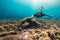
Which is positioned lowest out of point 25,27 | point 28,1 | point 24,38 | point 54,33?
point 24,38

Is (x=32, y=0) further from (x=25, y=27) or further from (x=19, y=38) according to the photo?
(x=19, y=38)

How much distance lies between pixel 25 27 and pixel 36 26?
1.15m

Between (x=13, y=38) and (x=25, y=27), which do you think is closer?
(x=13, y=38)

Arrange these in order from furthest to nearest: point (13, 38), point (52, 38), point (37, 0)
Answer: point (37, 0)
point (52, 38)
point (13, 38)

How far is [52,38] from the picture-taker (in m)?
7.88

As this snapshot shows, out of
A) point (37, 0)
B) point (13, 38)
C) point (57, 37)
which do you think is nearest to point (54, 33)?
point (57, 37)

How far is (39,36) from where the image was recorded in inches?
287

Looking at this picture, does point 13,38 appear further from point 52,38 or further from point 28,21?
point 28,21

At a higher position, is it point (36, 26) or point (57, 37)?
point (36, 26)

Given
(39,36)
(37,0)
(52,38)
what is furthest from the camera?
(37,0)

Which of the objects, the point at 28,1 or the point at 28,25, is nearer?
the point at 28,25

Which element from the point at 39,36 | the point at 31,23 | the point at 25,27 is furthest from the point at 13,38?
the point at 31,23

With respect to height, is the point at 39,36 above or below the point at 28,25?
below

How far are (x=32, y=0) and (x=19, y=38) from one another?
105 ft
